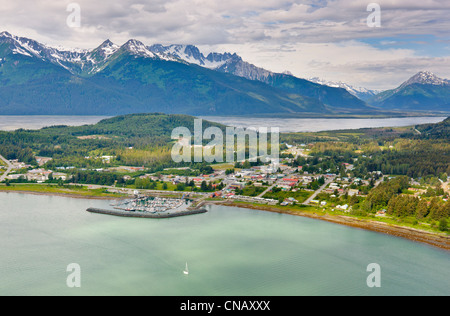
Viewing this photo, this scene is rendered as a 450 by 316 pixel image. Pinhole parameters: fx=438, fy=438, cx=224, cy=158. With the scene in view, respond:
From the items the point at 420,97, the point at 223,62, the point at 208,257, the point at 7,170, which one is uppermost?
the point at 223,62

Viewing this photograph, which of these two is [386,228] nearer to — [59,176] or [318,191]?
[318,191]

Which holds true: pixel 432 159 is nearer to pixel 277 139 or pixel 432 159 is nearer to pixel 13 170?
pixel 277 139

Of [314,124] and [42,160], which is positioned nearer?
[42,160]

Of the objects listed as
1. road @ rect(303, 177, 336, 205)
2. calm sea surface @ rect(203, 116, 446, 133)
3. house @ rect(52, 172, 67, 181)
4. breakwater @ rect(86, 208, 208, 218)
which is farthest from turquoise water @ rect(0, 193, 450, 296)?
calm sea surface @ rect(203, 116, 446, 133)

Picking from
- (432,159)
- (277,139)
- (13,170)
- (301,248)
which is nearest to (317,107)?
(277,139)

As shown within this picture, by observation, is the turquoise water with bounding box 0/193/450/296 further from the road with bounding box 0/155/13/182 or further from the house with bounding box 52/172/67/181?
the road with bounding box 0/155/13/182

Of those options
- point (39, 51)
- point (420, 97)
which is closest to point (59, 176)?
point (39, 51)

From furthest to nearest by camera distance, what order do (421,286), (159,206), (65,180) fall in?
(65,180), (159,206), (421,286)
